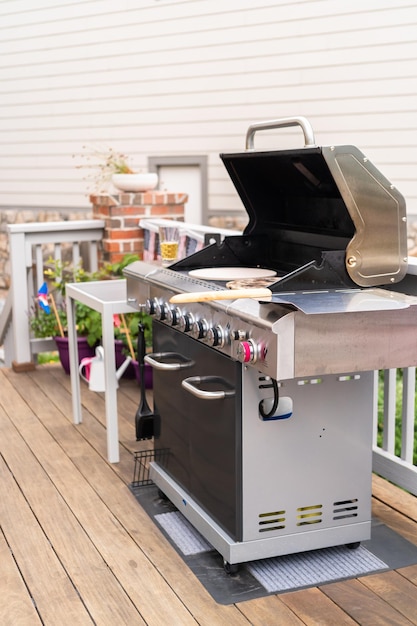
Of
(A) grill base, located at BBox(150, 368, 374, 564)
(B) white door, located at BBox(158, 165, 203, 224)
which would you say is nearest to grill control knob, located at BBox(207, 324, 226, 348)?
(A) grill base, located at BBox(150, 368, 374, 564)

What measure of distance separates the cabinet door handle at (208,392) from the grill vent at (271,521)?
41 centimetres

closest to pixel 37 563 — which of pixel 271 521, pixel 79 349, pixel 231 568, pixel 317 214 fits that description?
pixel 231 568

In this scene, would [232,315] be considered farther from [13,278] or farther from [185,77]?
[185,77]

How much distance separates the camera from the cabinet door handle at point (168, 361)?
3.03 meters

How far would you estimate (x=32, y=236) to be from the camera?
5.54 meters

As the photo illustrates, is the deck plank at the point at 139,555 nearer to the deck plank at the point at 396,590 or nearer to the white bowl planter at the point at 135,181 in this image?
the deck plank at the point at 396,590

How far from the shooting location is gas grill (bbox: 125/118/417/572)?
7.70 ft

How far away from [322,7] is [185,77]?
5.42ft

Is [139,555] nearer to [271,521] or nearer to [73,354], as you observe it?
[271,521]

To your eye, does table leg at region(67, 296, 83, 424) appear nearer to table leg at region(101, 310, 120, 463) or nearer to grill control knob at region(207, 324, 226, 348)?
table leg at region(101, 310, 120, 463)

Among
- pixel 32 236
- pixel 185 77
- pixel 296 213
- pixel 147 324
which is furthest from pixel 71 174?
pixel 296 213

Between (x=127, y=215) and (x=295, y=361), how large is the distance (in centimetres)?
349

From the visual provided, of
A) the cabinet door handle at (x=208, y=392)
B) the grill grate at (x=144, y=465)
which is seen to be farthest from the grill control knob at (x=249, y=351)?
the grill grate at (x=144, y=465)

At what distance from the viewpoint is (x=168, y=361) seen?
3.22 meters
